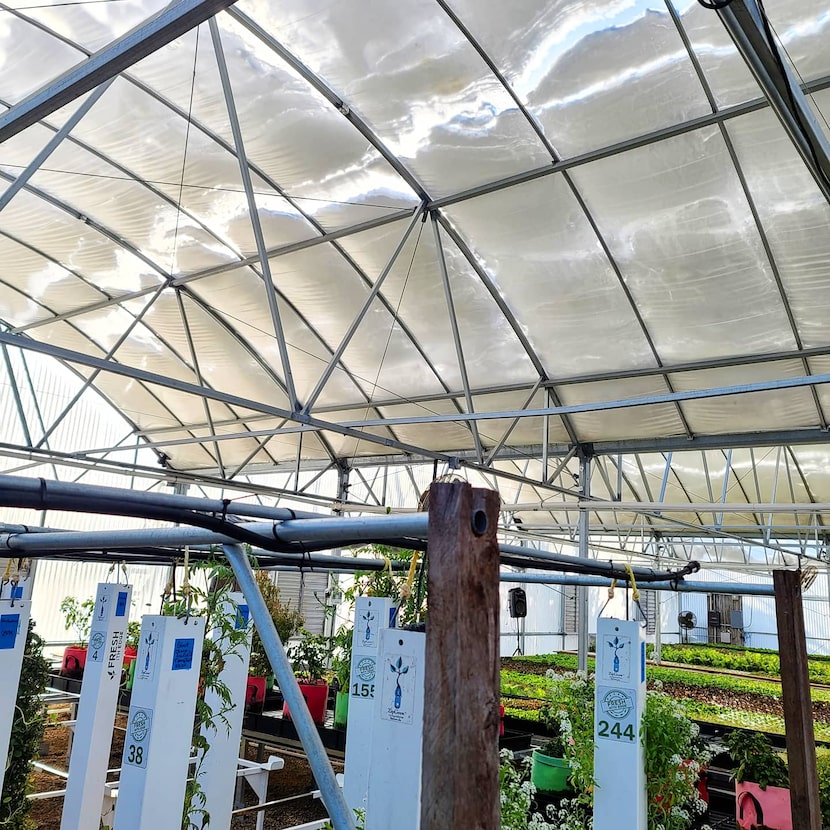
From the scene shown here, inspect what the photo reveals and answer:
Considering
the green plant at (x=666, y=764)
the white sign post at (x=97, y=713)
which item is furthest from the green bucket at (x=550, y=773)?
the white sign post at (x=97, y=713)

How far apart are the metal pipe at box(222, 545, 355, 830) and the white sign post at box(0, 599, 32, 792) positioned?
2.14m

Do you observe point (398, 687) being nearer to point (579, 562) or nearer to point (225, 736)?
point (579, 562)

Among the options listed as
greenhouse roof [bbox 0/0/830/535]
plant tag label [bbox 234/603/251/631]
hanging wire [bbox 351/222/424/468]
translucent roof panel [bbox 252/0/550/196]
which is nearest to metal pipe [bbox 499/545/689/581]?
plant tag label [bbox 234/603/251/631]

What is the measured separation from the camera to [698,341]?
7730mm

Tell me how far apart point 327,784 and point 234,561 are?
57 centimetres

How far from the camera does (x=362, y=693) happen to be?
308cm

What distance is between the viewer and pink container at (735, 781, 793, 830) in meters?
4.84

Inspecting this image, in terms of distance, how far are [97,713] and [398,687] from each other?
2.17 meters

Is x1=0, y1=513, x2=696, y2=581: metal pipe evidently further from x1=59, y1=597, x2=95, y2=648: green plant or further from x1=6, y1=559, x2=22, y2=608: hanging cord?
x1=59, y1=597, x2=95, y2=648: green plant

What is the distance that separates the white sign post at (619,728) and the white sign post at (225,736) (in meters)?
1.72

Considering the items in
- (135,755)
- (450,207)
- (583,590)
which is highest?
(450,207)

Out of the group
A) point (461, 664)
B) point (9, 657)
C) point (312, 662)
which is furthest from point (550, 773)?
point (461, 664)

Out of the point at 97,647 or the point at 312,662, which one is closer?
the point at 97,647

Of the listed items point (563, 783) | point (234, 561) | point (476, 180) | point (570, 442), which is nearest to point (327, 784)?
point (234, 561)
